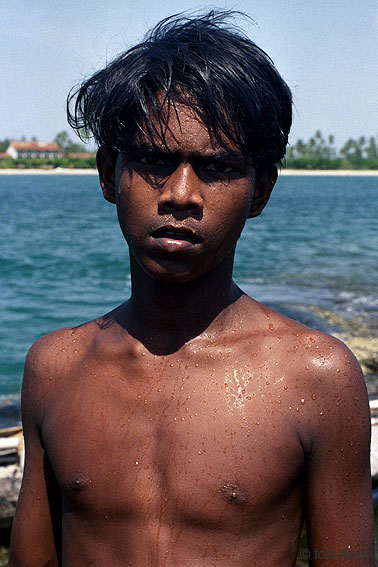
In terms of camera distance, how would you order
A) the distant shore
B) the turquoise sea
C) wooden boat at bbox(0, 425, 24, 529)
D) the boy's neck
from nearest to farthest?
the boy's neck, wooden boat at bbox(0, 425, 24, 529), the turquoise sea, the distant shore

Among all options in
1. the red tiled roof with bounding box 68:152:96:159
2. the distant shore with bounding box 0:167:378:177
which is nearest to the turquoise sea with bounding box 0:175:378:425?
the red tiled roof with bounding box 68:152:96:159

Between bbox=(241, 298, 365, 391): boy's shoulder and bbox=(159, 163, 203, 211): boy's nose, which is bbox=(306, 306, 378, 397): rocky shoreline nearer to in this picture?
bbox=(241, 298, 365, 391): boy's shoulder

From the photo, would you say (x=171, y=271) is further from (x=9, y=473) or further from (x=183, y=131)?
(x=9, y=473)

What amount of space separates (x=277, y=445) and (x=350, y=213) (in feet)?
154

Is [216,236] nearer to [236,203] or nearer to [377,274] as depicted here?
[236,203]

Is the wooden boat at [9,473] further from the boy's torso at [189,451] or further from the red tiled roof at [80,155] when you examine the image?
the red tiled roof at [80,155]

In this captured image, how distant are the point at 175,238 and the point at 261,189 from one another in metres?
0.34

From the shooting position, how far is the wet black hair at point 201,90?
1759 millimetres

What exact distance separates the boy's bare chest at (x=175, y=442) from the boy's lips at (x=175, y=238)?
0.34 m

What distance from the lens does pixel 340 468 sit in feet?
5.60

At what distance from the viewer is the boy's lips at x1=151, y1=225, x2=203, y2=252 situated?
1725 mm

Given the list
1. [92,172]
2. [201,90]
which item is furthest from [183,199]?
[92,172]

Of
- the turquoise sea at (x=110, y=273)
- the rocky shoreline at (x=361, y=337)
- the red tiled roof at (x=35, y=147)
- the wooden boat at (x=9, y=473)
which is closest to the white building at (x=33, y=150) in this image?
the red tiled roof at (x=35, y=147)

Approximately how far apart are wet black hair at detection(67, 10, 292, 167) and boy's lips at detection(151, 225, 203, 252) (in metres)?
0.23
